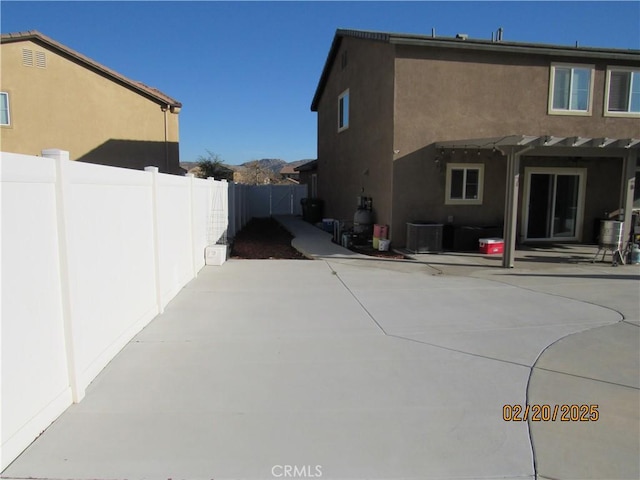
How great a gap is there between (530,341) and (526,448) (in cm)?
239

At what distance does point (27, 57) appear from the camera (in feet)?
55.9

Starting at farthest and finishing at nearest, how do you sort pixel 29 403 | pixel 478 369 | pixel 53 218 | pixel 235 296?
pixel 235 296 < pixel 478 369 < pixel 53 218 < pixel 29 403

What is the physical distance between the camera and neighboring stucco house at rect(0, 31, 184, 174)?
17.0m

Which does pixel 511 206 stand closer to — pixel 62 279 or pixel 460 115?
pixel 460 115

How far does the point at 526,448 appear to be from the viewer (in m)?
3.22

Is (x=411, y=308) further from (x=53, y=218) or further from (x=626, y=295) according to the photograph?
(x=53, y=218)

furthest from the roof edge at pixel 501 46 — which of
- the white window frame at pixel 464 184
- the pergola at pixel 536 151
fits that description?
the white window frame at pixel 464 184

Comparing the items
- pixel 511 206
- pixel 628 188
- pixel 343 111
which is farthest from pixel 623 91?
pixel 343 111

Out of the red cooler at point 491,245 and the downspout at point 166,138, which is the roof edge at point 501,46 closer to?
the red cooler at point 491,245

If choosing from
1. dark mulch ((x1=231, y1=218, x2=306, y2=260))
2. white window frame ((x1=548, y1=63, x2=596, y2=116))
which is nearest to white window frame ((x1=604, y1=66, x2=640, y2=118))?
white window frame ((x1=548, y1=63, x2=596, y2=116))

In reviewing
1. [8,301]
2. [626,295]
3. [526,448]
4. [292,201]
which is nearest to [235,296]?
[8,301]

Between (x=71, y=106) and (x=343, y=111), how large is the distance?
1079 cm

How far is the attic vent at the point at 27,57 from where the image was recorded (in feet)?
55.7

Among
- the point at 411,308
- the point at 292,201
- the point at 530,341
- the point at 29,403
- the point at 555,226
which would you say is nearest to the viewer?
the point at 29,403
